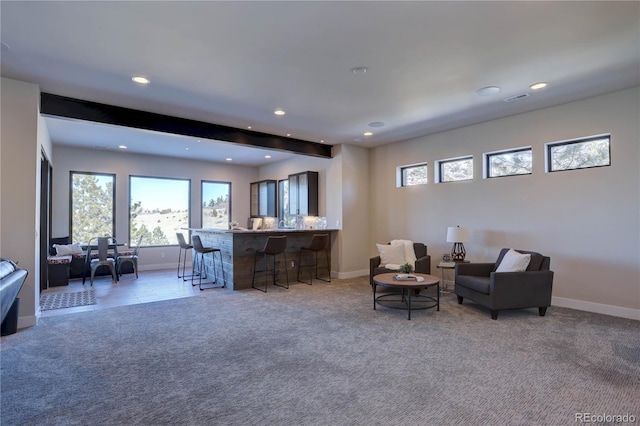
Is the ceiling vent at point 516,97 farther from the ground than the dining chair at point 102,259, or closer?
farther from the ground

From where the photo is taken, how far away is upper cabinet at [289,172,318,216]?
794cm

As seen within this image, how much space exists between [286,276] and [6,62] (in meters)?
5.00

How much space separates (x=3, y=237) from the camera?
3.84 m

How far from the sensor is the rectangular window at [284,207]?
29.6ft

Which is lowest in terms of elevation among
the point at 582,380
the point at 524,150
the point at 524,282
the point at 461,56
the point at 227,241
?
the point at 582,380

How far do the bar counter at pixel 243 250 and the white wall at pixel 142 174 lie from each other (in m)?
2.43

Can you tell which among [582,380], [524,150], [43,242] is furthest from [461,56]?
[43,242]

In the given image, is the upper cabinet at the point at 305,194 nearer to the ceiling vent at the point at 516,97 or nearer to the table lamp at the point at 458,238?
the table lamp at the point at 458,238

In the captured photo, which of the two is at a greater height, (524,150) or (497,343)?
(524,150)

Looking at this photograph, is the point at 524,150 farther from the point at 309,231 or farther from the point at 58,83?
the point at 58,83

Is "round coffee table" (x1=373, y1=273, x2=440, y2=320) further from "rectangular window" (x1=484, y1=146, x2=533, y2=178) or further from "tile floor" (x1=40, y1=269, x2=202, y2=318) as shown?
"tile floor" (x1=40, y1=269, x2=202, y2=318)

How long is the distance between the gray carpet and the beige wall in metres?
A: 0.70

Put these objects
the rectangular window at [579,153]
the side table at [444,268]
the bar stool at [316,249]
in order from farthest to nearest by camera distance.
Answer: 1. the bar stool at [316,249]
2. the side table at [444,268]
3. the rectangular window at [579,153]

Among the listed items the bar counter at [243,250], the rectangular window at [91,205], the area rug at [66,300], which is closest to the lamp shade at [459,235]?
the bar counter at [243,250]
